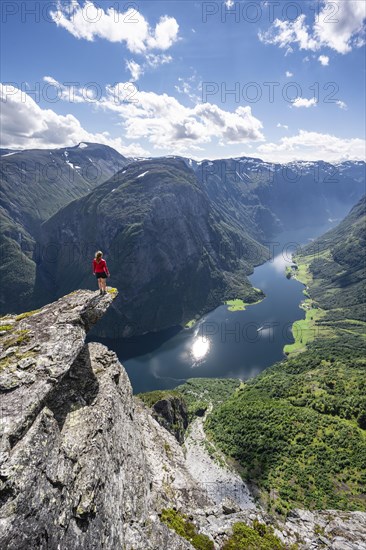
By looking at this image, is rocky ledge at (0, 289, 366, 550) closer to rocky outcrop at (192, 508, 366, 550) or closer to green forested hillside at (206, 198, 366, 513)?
rocky outcrop at (192, 508, 366, 550)

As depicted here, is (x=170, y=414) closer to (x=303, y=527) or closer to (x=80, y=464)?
(x=303, y=527)

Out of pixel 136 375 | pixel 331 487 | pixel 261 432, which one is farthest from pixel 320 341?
pixel 331 487

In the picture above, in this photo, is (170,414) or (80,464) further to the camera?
(170,414)

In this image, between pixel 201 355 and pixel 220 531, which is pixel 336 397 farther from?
pixel 201 355

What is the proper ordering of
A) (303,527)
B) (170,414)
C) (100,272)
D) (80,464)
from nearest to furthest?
(80,464), (100,272), (303,527), (170,414)

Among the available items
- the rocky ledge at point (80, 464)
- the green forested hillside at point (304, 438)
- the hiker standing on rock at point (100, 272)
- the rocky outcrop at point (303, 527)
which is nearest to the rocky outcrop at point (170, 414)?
the green forested hillside at point (304, 438)

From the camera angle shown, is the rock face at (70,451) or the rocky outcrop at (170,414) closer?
the rock face at (70,451)

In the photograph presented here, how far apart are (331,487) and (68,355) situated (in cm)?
5413

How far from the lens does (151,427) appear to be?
40.3m

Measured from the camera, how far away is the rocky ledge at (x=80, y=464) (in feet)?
42.8

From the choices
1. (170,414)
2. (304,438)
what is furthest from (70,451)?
(304,438)

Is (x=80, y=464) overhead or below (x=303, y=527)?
overhead

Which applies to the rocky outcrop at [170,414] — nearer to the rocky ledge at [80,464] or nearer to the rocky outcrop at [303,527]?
the rocky ledge at [80,464]

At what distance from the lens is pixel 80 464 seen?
17156 mm
